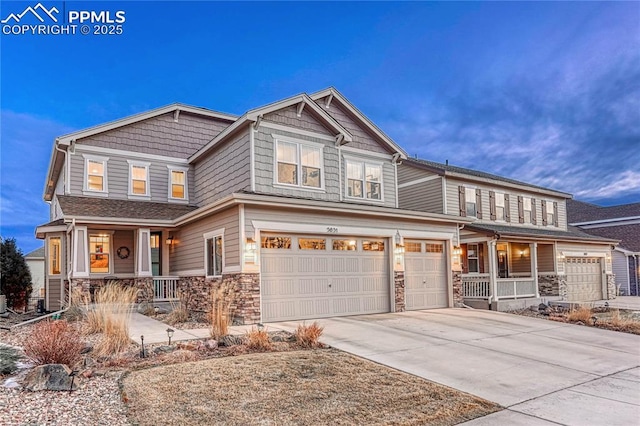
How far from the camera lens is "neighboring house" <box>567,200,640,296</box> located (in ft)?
88.3

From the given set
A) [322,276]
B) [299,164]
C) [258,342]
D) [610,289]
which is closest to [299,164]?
[299,164]

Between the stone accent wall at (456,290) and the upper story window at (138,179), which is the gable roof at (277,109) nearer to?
the upper story window at (138,179)

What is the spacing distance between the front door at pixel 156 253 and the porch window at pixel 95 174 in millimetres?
2517

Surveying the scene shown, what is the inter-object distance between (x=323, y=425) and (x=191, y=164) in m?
14.9

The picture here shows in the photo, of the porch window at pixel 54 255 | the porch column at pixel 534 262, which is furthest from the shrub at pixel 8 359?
the porch column at pixel 534 262

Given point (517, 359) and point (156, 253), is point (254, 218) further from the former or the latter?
point (156, 253)

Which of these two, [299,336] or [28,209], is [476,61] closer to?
[299,336]

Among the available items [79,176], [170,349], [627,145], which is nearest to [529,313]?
[170,349]

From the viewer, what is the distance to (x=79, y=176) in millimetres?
16125

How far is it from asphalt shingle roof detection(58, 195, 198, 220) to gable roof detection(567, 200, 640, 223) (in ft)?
91.4

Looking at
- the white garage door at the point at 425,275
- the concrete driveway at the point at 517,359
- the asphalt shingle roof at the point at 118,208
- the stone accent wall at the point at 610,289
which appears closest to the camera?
the concrete driveway at the point at 517,359

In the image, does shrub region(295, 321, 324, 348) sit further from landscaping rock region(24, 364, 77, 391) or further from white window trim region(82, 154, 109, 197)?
white window trim region(82, 154, 109, 197)

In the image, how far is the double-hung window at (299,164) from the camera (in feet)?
44.9

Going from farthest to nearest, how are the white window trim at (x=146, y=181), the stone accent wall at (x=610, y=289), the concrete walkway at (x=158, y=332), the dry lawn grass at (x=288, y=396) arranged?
the stone accent wall at (x=610, y=289)
the white window trim at (x=146, y=181)
the concrete walkway at (x=158, y=332)
the dry lawn grass at (x=288, y=396)
